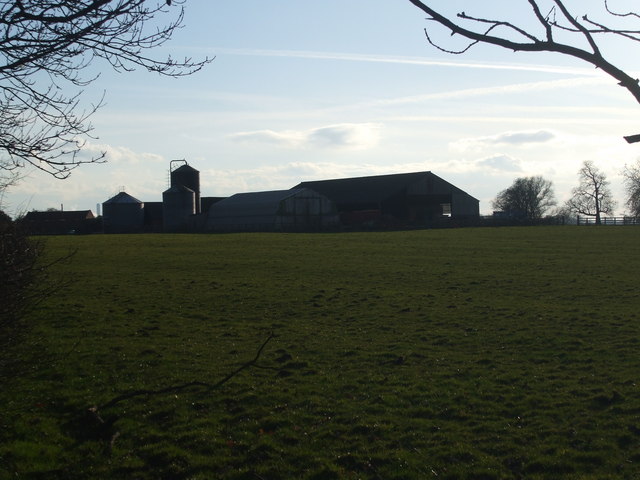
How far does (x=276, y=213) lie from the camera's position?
274 ft

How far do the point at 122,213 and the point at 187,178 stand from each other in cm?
1036

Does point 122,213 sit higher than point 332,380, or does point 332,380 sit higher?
point 122,213

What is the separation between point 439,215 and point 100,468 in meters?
84.3

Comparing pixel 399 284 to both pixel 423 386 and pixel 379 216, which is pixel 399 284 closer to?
pixel 423 386

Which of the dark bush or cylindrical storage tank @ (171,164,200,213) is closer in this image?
the dark bush

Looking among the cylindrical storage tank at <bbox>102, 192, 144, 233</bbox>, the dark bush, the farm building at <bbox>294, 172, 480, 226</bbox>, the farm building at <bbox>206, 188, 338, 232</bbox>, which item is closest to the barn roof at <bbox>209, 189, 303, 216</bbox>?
the farm building at <bbox>206, 188, 338, 232</bbox>

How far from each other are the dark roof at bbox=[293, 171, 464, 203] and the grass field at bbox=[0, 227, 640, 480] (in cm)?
6342

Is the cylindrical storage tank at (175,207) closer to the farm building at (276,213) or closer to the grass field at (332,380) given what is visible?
the farm building at (276,213)

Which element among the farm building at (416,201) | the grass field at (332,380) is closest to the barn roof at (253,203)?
the farm building at (416,201)

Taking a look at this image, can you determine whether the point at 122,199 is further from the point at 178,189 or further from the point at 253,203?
the point at 253,203

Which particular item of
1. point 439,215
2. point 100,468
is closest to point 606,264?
point 100,468

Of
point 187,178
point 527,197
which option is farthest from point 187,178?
point 527,197

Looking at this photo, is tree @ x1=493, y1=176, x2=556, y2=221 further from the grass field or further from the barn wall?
the grass field

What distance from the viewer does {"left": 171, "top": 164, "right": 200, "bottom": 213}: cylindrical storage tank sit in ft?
326
